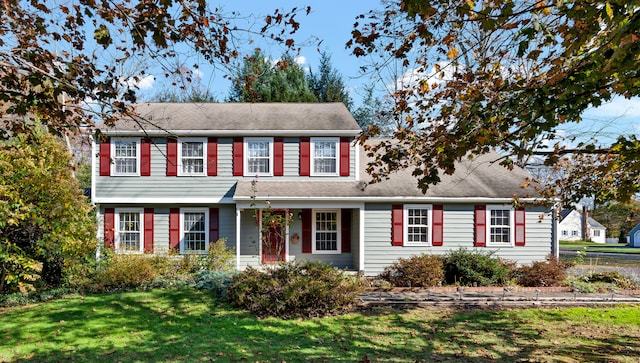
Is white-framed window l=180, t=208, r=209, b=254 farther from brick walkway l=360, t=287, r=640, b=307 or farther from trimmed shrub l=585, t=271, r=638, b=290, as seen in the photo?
trimmed shrub l=585, t=271, r=638, b=290

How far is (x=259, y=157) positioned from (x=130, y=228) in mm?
5715

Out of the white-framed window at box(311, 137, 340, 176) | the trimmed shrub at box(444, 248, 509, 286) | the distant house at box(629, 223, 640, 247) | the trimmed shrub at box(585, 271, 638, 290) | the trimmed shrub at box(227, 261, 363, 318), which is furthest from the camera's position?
the distant house at box(629, 223, 640, 247)

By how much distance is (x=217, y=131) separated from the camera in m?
17.1

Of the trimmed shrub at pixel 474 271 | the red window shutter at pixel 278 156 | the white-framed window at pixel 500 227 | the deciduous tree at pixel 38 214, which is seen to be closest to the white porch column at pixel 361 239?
the trimmed shrub at pixel 474 271

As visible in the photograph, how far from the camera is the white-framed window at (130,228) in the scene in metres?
17.1

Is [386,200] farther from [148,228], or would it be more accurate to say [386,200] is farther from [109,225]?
[109,225]

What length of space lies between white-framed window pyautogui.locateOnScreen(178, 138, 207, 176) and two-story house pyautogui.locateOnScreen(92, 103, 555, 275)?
39 millimetres

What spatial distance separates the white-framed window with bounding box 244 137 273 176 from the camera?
17484 mm

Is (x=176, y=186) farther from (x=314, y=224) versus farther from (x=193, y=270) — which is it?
(x=314, y=224)

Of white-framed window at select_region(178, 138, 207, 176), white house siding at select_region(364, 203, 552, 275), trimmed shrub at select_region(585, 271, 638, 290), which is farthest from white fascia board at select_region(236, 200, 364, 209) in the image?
trimmed shrub at select_region(585, 271, 638, 290)

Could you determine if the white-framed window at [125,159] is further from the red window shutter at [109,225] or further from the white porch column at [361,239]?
the white porch column at [361,239]

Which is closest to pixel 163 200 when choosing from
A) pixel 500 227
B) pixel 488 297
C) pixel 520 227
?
pixel 488 297

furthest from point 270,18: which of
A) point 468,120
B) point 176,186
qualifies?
point 176,186

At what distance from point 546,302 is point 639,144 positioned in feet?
22.7
